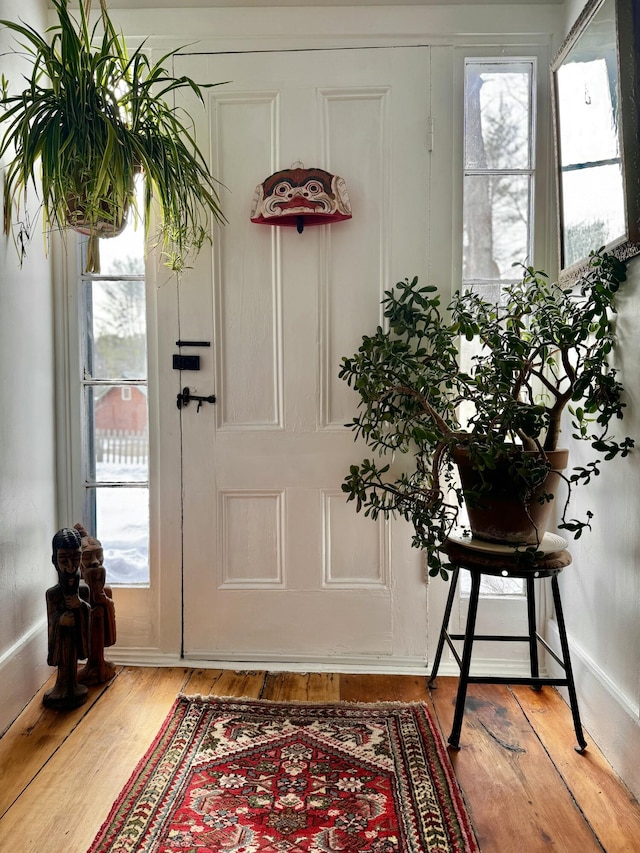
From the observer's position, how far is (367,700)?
218 cm

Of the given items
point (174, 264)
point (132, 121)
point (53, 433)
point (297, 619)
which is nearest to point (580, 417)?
point (297, 619)

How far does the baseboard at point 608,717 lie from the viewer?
1.71m

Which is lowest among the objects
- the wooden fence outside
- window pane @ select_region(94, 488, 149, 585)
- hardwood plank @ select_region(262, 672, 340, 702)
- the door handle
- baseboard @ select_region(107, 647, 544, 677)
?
hardwood plank @ select_region(262, 672, 340, 702)

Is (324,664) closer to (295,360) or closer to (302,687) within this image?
(302,687)

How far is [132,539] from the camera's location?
2502mm

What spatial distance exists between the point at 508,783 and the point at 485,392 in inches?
41.2

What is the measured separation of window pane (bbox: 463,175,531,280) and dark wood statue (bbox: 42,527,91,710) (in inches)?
65.5

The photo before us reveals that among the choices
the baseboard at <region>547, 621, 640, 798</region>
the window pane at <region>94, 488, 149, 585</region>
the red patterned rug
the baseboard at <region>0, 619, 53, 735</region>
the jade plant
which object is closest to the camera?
the red patterned rug

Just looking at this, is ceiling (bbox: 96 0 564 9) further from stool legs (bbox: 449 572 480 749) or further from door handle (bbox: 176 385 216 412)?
stool legs (bbox: 449 572 480 749)

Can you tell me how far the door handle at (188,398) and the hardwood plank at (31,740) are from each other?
1.02 m

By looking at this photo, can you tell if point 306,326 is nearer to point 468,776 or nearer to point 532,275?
point 532,275

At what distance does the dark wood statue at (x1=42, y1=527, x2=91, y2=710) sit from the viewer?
207 cm

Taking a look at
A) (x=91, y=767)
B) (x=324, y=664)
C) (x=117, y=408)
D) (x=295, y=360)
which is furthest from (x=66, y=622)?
(x=295, y=360)

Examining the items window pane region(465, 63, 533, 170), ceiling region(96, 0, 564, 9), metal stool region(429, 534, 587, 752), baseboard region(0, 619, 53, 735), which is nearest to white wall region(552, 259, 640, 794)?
metal stool region(429, 534, 587, 752)
